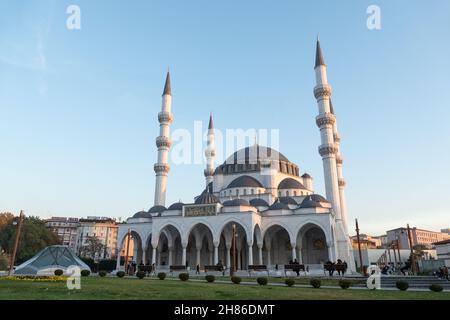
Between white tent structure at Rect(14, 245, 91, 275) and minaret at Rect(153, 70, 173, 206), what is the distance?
1514 cm

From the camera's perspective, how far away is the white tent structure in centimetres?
2503

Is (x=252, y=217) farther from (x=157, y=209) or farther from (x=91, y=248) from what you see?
(x=91, y=248)

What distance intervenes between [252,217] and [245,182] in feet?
34.9

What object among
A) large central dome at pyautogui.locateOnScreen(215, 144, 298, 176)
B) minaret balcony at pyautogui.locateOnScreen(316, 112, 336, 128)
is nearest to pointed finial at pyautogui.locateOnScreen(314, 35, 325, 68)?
minaret balcony at pyautogui.locateOnScreen(316, 112, 336, 128)

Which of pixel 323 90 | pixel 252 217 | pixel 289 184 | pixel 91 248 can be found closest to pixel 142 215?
pixel 252 217

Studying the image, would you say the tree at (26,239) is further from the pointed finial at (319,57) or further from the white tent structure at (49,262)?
the pointed finial at (319,57)

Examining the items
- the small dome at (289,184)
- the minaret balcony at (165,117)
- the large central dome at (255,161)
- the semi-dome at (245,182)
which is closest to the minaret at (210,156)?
the large central dome at (255,161)

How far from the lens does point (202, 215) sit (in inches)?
1374

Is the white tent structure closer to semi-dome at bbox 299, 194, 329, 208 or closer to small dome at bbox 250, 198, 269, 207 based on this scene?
small dome at bbox 250, 198, 269, 207

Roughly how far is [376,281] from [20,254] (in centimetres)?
4296

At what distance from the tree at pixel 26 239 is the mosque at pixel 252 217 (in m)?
13.7

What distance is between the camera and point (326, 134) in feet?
127

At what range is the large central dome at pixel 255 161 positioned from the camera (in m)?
47.0
